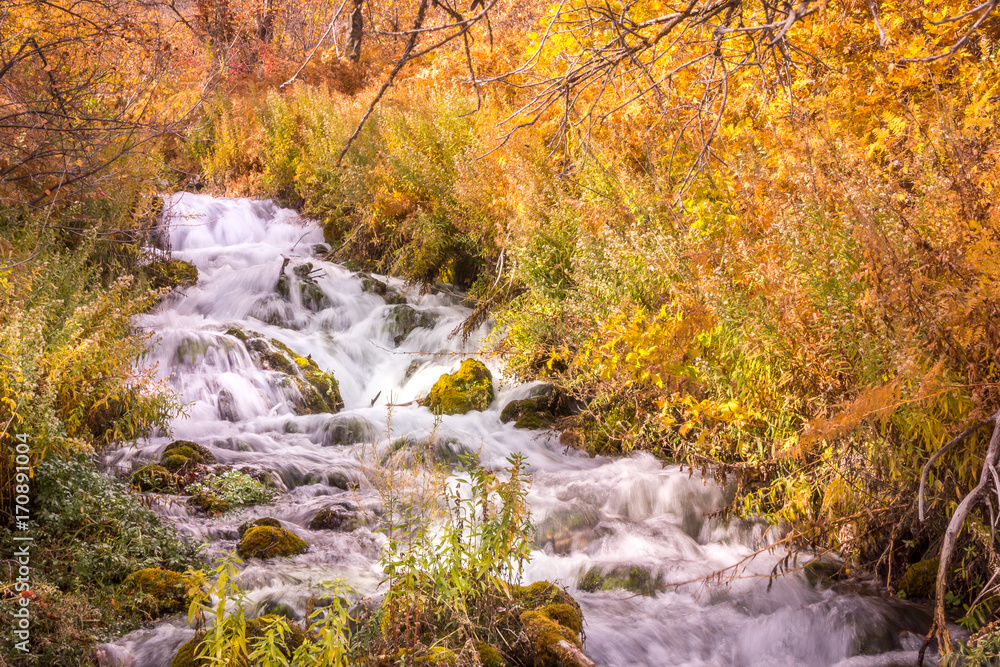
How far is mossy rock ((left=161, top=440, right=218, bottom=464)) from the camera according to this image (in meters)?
5.29

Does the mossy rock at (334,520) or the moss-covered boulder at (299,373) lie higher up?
the moss-covered boulder at (299,373)

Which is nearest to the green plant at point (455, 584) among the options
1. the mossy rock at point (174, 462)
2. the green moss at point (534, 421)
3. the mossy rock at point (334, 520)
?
the mossy rock at point (334, 520)

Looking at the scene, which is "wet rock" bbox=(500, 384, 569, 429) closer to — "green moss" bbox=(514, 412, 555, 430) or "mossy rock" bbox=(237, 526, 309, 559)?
"green moss" bbox=(514, 412, 555, 430)

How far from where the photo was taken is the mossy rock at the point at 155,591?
3500 millimetres

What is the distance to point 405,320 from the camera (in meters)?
9.11

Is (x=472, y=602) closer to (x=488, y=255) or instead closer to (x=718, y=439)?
(x=718, y=439)

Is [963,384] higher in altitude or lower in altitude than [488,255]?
lower

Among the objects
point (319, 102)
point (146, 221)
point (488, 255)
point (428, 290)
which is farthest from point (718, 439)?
point (319, 102)

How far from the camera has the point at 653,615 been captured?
3.94 metres

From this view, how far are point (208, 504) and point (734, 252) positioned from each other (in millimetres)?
3732

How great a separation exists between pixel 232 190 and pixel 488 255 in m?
7.99

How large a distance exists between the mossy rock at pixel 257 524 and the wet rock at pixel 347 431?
187 cm

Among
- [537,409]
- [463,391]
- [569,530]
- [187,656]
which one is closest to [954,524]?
[569,530]

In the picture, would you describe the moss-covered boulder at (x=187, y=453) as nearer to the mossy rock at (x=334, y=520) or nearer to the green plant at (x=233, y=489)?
the green plant at (x=233, y=489)
